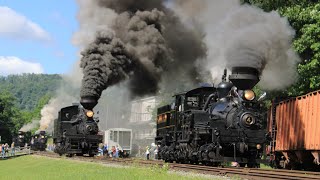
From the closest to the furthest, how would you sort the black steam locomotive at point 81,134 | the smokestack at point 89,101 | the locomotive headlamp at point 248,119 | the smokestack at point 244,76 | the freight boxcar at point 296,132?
the freight boxcar at point 296,132
the smokestack at point 244,76
the locomotive headlamp at point 248,119
the smokestack at point 89,101
the black steam locomotive at point 81,134

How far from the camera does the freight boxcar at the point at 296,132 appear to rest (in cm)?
1817

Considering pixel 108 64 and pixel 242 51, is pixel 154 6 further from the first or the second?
pixel 242 51

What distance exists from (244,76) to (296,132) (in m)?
3.48

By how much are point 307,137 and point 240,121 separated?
2.56 metres

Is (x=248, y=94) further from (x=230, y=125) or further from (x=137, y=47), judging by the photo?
(x=137, y=47)

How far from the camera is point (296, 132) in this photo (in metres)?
19.8

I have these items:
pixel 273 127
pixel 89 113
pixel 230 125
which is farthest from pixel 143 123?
pixel 230 125

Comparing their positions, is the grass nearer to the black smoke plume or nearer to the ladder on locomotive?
the black smoke plume

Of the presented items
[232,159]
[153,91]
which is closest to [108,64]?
[153,91]

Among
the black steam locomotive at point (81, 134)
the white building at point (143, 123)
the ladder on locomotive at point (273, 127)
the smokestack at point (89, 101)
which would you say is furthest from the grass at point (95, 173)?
the white building at point (143, 123)

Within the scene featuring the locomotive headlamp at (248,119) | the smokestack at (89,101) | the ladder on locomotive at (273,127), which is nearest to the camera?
the locomotive headlamp at (248,119)

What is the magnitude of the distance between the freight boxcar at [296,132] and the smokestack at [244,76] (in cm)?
225

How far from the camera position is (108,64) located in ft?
85.0

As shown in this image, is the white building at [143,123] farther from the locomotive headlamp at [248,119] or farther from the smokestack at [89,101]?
the locomotive headlamp at [248,119]
